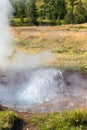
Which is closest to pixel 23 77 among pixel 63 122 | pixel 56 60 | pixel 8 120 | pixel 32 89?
pixel 32 89

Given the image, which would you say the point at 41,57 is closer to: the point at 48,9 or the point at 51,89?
the point at 51,89

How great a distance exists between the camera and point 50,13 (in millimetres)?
61188

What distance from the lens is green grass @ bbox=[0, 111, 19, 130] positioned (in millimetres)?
12891

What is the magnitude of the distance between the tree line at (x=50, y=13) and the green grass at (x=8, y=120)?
4190 centimetres

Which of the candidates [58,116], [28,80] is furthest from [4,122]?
[28,80]

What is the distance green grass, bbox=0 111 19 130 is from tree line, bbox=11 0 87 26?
137 feet

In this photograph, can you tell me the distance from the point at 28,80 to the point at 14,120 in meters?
6.67

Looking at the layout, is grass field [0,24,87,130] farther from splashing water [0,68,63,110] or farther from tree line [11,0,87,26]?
tree line [11,0,87,26]

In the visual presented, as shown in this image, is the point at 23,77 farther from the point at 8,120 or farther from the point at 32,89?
the point at 8,120

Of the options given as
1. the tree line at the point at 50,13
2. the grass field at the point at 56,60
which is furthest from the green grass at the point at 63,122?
the tree line at the point at 50,13

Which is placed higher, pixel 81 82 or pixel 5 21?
pixel 5 21

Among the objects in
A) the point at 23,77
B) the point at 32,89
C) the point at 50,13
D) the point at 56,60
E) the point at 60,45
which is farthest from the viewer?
the point at 50,13

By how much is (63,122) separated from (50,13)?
1930 inches

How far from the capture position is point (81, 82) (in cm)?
1969
